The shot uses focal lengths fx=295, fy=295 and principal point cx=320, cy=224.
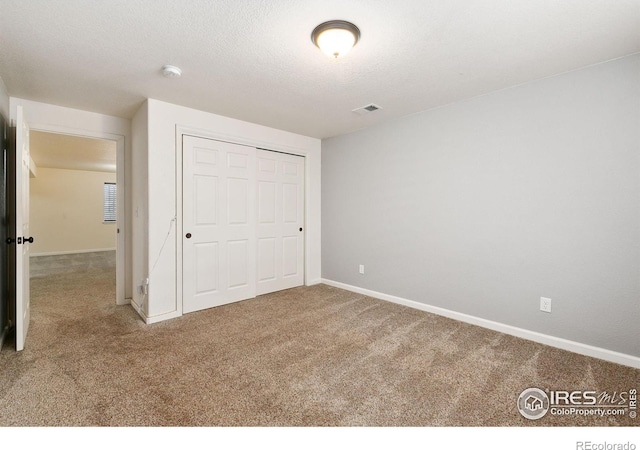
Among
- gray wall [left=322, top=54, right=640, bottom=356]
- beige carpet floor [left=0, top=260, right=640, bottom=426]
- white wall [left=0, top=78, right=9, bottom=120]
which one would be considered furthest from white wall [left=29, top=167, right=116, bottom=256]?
gray wall [left=322, top=54, right=640, bottom=356]

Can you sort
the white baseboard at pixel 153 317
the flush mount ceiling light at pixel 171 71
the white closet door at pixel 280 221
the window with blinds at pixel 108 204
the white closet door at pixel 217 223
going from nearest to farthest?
the flush mount ceiling light at pixel 171 71
the white baseboard at pixel 153 317
the white closet door at pixel 217 223
the white closet door at pixel 280 221
the window with blinds at pixel 108 204

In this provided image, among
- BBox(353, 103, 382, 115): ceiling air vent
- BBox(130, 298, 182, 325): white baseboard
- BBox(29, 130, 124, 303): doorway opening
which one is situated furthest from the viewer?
BBox(29, 130, 124, 303): doorway opening

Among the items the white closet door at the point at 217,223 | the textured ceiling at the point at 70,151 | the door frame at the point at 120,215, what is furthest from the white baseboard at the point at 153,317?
the textured ceiling at the point at 70,151

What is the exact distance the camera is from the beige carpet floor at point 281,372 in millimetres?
1674

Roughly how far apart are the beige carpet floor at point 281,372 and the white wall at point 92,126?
91cm

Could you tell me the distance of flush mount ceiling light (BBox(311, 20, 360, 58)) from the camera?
1.83 meters

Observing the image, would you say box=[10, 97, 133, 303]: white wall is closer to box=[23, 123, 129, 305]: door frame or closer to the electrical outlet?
box=[23, 123, 129, 305]: door frame

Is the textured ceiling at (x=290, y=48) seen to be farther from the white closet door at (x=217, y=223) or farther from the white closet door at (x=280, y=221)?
the white closet door at (x=280, y=221)

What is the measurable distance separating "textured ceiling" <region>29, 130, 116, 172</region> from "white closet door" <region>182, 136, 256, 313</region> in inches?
85.3

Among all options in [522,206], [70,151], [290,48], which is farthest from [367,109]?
[70,151]

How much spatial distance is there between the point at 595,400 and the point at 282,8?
3046mm

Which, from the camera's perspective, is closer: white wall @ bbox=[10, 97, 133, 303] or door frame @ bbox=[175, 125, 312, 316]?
white wall @ bbox=[10, 97, 133, 303]

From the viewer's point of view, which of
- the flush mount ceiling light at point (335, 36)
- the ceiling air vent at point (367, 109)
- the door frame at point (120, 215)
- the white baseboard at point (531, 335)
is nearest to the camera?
the flush mount ceiling light at point (335, 36)
